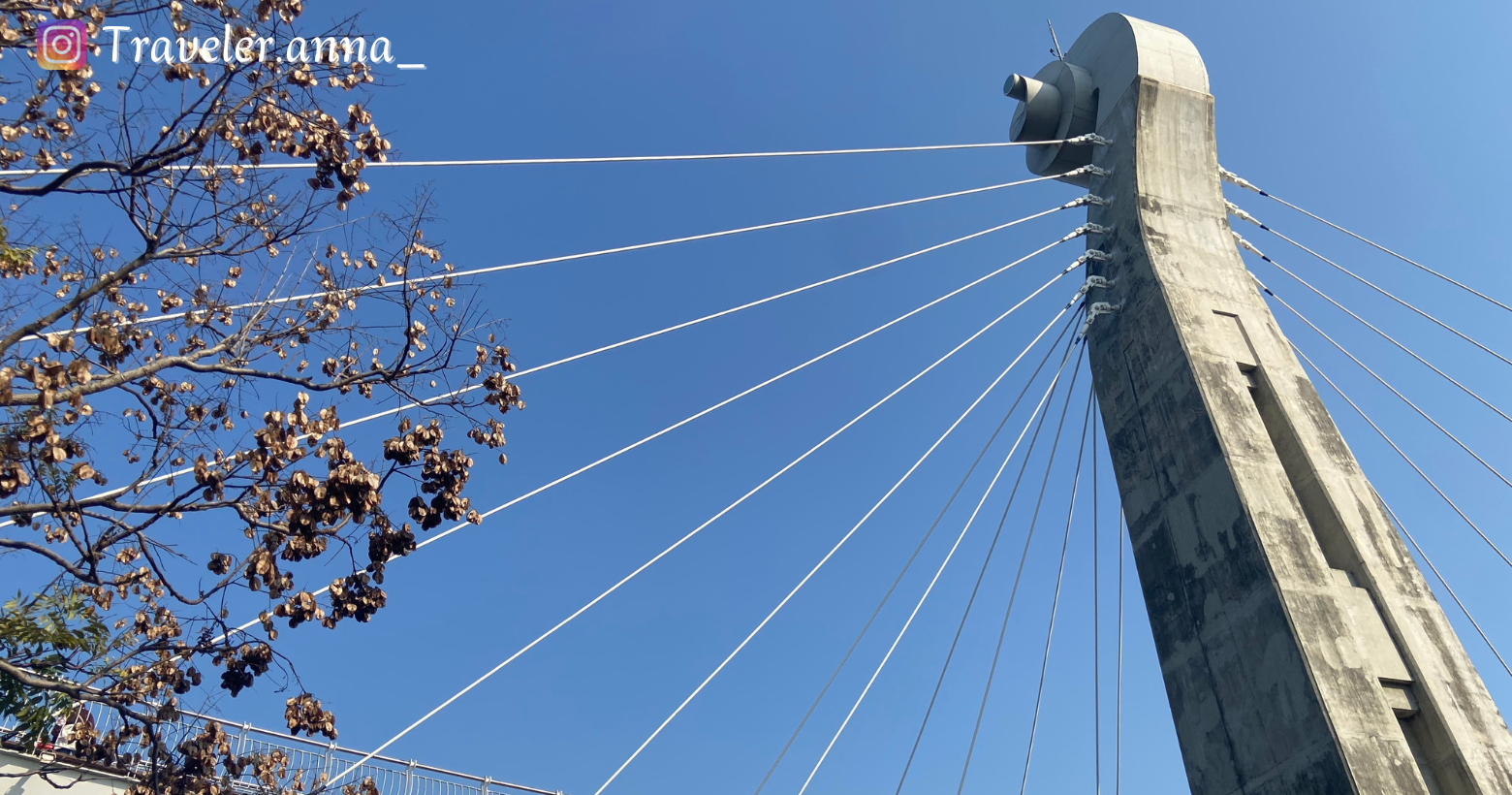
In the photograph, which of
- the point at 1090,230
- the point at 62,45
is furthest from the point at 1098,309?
the point at 62,45

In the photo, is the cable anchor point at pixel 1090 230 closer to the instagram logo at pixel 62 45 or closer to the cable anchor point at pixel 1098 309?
the cable anchor point at pixel 1098 309

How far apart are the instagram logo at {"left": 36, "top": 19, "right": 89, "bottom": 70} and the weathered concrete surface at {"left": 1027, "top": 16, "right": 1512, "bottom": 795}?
9.64 metres

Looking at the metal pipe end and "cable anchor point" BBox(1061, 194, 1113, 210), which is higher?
the metal pipe end

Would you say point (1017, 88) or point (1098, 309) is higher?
point (1017, 88)

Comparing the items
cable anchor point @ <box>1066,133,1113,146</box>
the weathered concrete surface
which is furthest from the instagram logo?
cable anchor point @ <box>1066,133,1113,146</box>

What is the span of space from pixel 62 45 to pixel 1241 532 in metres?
9.74

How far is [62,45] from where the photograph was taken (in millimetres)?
6004

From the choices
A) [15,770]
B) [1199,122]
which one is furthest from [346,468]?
[1199,122]

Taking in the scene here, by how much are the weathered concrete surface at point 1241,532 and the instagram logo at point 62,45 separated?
964 centimetres

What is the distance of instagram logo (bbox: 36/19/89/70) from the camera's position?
19.3ft

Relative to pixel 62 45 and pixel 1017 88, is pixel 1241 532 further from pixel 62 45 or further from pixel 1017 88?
pixel 62 45

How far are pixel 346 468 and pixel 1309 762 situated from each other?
25.3 ft

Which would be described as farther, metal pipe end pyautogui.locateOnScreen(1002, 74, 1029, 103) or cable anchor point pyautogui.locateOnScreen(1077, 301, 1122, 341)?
metal pipe end pyautogui.locateOnScreen(1002, 74, 1029, 103)

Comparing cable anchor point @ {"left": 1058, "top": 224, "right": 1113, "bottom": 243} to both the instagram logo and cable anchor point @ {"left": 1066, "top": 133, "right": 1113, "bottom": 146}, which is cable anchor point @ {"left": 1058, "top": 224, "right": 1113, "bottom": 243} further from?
the instagram logo
